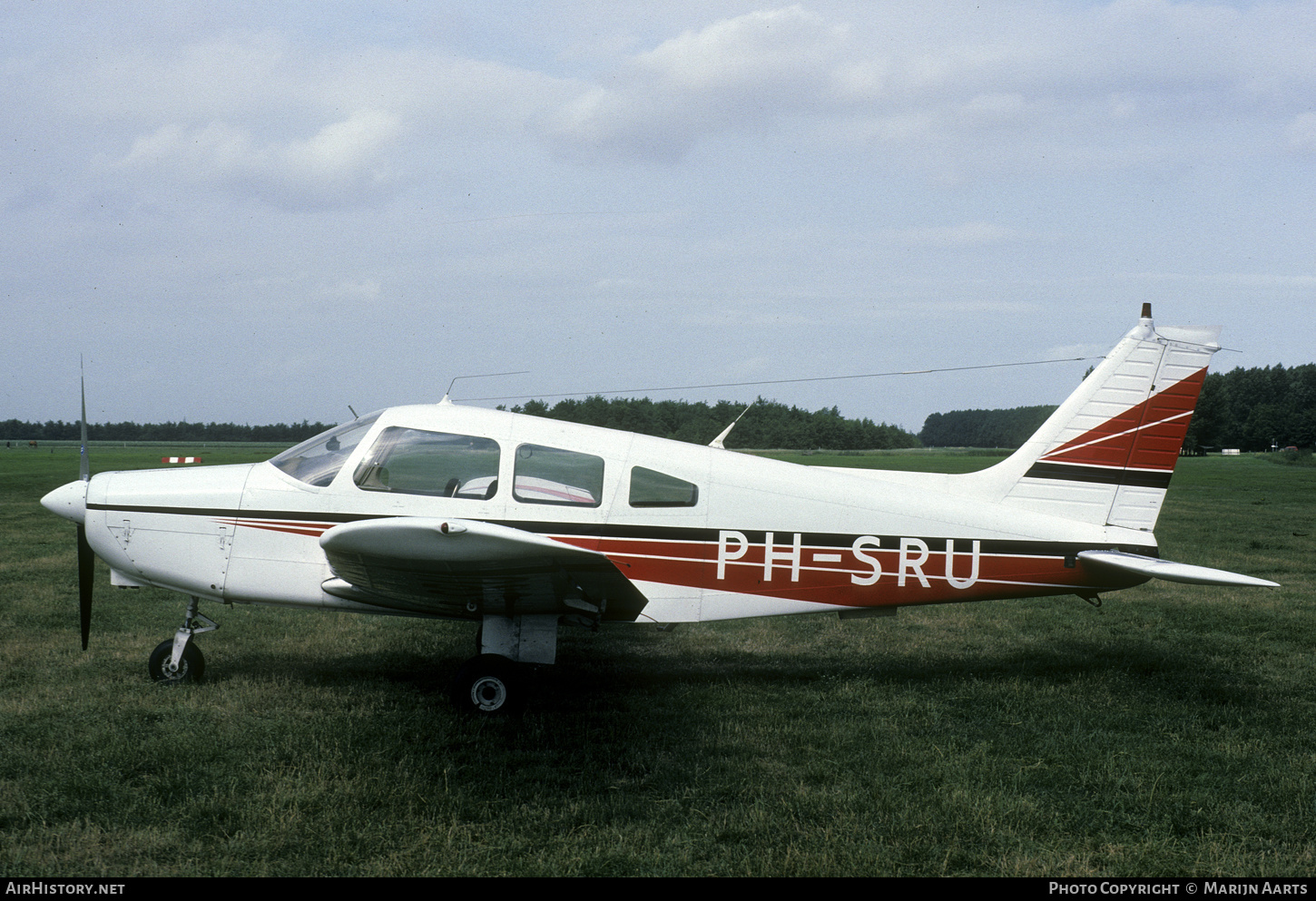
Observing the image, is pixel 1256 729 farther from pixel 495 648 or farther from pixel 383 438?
pixel 383 438

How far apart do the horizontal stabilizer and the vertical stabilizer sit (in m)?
0.38

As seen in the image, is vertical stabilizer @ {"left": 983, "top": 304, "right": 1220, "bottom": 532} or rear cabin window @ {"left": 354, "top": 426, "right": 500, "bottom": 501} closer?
rear cabin window @ {"left": 354, "top": 426, "right": 500, "bottom": 501}

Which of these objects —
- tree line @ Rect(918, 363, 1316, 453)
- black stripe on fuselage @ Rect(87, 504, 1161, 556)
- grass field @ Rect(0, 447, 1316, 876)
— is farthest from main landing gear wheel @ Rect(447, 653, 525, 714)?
tree line @ Rect(918, 363, 1316, 453)

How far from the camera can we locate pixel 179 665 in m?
5.84

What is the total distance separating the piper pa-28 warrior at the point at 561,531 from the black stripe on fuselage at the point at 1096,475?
47 centimetres

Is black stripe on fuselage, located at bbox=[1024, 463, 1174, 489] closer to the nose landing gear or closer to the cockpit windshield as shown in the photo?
the cockpit windshield

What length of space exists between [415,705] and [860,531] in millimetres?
3233

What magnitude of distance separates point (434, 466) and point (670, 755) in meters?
2.41

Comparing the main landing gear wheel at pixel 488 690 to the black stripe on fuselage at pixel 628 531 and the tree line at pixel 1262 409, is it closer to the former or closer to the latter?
the black stripe on fuselage at pixel 628 531

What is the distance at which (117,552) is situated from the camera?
5641 mm

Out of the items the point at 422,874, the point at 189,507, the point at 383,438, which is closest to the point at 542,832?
the point at 422,874

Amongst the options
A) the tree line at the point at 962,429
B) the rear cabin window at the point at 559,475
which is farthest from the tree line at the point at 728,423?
the tree line at the point at 962,429

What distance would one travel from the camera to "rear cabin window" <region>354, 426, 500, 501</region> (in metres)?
5.53

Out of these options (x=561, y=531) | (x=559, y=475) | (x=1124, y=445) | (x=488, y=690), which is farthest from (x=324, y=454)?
(x=1124, y=445)
